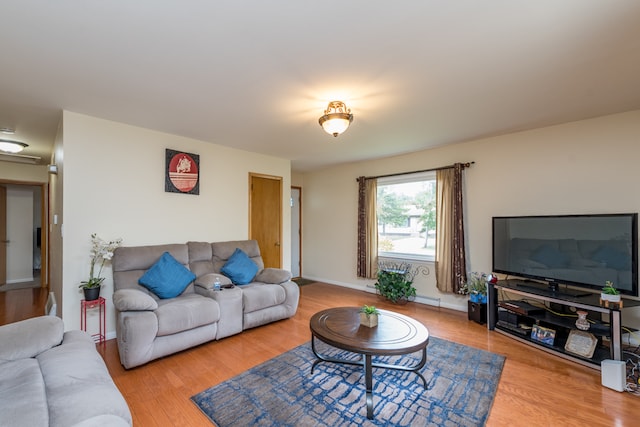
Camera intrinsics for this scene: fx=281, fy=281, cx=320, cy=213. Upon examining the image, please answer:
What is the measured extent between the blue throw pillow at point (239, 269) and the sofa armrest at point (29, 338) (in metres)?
1.80

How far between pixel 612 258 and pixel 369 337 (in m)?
2.51

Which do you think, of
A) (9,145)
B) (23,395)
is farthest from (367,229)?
(9,145)

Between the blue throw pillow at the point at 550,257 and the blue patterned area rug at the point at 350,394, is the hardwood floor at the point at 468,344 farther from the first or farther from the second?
the blue throw pillow at the point at 550,257

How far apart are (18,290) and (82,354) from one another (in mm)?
5522

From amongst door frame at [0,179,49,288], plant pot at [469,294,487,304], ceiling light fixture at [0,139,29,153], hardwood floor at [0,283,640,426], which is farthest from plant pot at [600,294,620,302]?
door frame at [0,179,49,288]

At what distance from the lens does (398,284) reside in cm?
440

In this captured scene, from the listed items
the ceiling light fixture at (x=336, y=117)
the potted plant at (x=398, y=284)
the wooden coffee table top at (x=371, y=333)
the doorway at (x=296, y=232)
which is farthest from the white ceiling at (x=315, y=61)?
the doorway at (x=296, y=232)

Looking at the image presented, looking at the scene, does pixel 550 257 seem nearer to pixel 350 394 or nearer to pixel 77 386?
pixel 350 394

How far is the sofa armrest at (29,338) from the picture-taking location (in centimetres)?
167

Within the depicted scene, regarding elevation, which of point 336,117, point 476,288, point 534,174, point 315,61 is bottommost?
point 476,288

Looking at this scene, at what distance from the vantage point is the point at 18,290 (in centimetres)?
525

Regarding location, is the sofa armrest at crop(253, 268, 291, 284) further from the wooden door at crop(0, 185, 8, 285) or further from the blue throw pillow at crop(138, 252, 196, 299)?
the wooden door at crop(0, 185, 8, 285)

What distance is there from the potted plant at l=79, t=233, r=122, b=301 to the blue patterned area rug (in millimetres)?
1647

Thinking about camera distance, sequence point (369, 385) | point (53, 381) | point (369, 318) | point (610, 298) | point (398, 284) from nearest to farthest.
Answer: point (53, 381), point (369, 385), point (369, 318), point (610, 298), point (398, 284)
